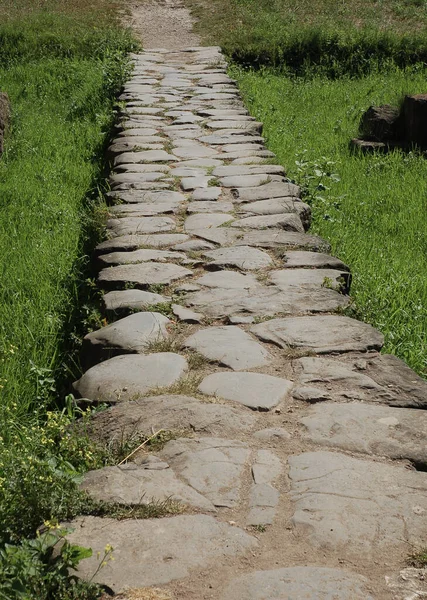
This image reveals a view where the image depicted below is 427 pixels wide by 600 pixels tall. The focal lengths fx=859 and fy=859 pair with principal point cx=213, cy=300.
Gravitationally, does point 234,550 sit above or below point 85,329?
above

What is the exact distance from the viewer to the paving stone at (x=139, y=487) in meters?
2.13

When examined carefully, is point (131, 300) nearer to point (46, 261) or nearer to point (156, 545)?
point (46, 261)

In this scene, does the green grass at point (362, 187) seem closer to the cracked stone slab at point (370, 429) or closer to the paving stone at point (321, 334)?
the paving stone at point (321, 334)

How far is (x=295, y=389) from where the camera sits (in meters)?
2.75

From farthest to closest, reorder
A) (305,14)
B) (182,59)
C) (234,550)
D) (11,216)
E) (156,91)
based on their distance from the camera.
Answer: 1. (305,14)
2. (182,59)
3. (156,91)
4. (11,216)
5. (234,550)

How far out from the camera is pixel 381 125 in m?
7.38

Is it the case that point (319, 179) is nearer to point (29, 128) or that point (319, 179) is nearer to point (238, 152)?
point (238, 152)

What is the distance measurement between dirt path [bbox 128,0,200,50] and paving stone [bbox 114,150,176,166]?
5.69m

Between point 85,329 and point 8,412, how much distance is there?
2.47ft

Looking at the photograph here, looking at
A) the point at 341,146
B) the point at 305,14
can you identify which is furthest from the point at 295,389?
the point at 305,14

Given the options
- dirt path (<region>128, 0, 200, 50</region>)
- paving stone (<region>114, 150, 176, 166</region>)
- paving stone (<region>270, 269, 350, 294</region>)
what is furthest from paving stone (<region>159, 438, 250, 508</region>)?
dirt path (<region>128, 0, 200, 50</region>)

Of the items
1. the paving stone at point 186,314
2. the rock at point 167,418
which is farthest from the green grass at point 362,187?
the rock at point 167,418

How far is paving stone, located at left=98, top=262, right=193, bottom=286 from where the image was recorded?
12.0 feet

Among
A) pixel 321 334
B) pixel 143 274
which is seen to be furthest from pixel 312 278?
pixel 143 274
